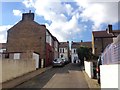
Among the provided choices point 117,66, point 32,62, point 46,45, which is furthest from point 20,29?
point 117,66

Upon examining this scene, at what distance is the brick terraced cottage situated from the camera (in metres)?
38.5

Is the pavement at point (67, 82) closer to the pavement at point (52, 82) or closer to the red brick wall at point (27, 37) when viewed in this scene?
the pavement at point (52, 82)

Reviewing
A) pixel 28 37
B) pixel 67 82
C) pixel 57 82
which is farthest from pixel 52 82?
pixel 28 37

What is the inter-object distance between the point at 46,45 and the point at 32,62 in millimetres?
10401

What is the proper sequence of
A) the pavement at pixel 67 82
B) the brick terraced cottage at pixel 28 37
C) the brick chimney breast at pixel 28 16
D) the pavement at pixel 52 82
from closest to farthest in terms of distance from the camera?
the pavement at pixel 67 82, the pavement at pixel 52 82, the brick terraced cottage at pixel 28 37, the brick chimney breast at pixel 28 16

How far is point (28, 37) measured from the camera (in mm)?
39062

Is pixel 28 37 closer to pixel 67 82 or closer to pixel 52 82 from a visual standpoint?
pixel 52 82

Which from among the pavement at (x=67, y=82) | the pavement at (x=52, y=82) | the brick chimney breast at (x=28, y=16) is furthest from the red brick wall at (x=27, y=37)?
the pavement at (x=67, y=82)

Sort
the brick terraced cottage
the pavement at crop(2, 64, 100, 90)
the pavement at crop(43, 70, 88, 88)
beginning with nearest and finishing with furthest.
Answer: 1. the pavement at crop(43, 70, 88, 88)
2. the pavement at crop(2, 64, 100, 90)
3. the brick terraced cottage

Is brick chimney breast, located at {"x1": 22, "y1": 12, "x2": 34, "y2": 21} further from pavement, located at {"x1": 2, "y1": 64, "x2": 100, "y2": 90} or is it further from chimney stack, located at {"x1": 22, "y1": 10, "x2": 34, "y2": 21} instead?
pavement, located at {"x1": 2, "y1": 64, "x2": 100, "y2": 90}

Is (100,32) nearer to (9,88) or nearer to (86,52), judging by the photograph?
(86,52)

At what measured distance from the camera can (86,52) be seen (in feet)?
143

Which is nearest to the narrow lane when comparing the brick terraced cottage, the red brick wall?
the brick terraced cottage

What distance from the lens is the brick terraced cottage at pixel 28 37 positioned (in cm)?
3847
